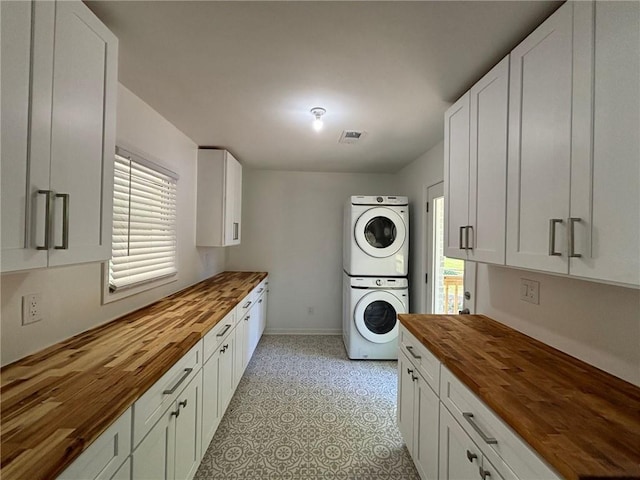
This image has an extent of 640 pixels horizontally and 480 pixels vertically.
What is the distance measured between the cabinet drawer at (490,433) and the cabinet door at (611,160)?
562 millimetres

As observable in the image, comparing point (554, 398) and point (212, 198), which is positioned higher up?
point (212, 198)

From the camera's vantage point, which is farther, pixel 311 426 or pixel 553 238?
pixel 311 426

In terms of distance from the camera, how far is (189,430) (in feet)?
4.94

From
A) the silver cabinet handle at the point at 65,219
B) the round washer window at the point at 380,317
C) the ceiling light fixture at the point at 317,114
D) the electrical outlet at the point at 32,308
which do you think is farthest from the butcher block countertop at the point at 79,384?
the round washer window at the point at 380,317

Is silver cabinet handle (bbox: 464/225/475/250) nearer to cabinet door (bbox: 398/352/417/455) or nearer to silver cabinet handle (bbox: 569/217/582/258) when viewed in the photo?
silver cabinet handle (bbox: 569/217/582/258)

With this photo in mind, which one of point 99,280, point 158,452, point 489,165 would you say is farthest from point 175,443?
point 489,165

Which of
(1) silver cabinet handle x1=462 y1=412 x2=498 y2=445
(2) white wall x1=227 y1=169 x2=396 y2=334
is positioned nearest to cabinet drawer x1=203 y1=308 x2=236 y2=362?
(1) silver cabinet handle x1=462 y1=412 x2=498 y2=445

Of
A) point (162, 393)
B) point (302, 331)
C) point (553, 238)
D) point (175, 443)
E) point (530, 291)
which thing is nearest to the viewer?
point (553, 238)

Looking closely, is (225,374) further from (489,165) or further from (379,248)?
(489,165)

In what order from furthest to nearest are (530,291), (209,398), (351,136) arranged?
1. (351,136)
2. (209,398)
3. (530,291)

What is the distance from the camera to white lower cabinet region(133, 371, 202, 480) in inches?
43.2

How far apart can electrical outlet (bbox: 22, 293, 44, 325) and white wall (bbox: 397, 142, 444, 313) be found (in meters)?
2.97

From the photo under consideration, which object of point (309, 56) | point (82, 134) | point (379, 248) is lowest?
point (379, 248)

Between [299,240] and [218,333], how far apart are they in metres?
2.49
